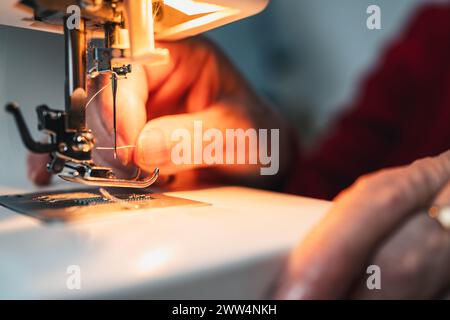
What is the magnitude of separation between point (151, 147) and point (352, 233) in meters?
0.27

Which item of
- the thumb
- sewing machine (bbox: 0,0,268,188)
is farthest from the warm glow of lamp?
the thumb

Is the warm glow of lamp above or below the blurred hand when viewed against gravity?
above

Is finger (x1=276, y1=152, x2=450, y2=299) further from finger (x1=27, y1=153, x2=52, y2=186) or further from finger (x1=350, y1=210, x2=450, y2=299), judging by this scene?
finger (x1=27, y1=153, x2=52, y2=186)

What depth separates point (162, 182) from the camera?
2.12 ft

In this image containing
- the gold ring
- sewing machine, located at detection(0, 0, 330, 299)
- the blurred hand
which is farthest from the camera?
the blurred hand

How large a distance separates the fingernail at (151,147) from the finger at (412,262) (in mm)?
281

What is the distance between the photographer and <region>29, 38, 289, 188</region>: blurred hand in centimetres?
57

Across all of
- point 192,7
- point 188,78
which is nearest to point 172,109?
point 188,78

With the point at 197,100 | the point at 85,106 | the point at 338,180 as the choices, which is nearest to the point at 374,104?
the point at 338,180

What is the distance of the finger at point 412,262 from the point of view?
44 centimetres

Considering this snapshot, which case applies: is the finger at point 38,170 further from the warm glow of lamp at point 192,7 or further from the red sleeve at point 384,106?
the red sleeve at point 384,106
